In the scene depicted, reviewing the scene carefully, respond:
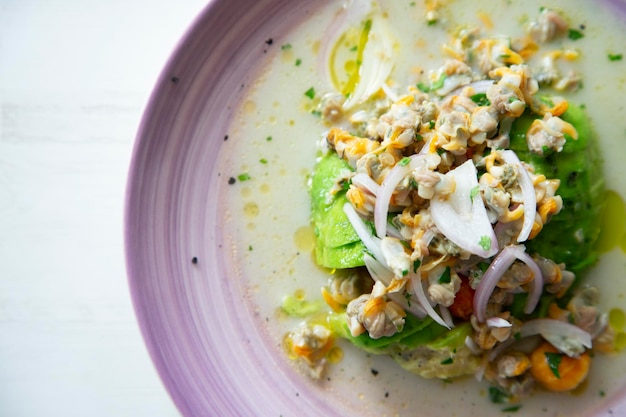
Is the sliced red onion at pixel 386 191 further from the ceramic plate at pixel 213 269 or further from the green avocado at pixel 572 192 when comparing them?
the ceramic plate at pixel 213 269

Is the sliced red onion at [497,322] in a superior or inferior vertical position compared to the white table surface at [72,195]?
superior

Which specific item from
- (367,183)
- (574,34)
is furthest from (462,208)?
(574,34)

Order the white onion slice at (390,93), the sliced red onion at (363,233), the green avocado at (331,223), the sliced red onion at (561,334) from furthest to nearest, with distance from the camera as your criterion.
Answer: the white onion slice at (390,93) < the sliced red onion at (561,334) < the green avocado at (331,223) < the sliced red onion at (363,233)

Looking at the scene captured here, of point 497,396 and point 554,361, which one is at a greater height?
point 554,361

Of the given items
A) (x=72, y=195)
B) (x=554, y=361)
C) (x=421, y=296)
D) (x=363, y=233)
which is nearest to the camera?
(x=421, y=296)

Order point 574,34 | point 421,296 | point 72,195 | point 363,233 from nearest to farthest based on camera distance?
point 421,296 → point 363,233 → point 574,34 → point 72,195

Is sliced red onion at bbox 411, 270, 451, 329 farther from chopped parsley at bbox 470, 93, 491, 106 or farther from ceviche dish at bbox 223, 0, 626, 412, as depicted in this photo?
chopped parsley at bbox 470, 93, 491, 106

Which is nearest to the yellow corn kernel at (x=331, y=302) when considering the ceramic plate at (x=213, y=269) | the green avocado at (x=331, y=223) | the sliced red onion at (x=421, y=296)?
the green avocado at (x=331, y=223)

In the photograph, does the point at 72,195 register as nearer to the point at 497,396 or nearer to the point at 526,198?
the point at 526,198
